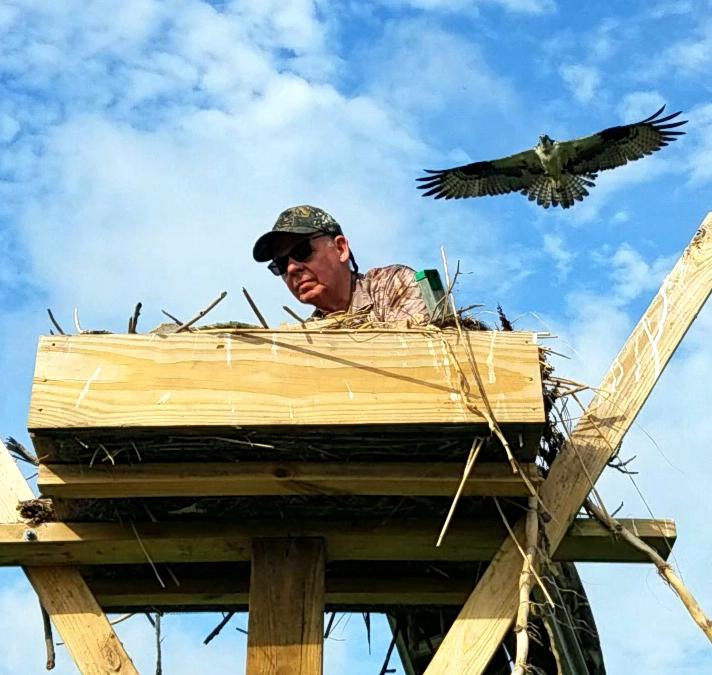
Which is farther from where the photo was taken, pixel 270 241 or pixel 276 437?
pixel 270 241

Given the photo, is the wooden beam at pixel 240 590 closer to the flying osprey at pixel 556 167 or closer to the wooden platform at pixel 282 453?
the wooden platform at pixel 282 453

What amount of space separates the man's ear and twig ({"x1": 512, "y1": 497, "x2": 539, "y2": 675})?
2101 millimetres

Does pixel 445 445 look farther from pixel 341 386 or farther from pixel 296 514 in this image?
pixel 296 514

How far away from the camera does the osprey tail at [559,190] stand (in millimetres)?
12289

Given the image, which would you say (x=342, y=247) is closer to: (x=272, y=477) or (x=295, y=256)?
(x=295, y=256)

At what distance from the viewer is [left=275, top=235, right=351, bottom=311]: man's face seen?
545cm

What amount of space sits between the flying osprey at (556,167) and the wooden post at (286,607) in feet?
27.5

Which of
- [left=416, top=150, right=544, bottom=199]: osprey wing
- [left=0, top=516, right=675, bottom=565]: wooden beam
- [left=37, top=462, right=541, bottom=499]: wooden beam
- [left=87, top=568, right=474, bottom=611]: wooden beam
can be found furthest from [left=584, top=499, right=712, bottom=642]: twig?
[left=416, top=150, right=544, bottom=199]: osprey wing

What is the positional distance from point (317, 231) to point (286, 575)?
2.07 meters

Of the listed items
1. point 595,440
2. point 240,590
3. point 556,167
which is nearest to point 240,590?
point 240,590

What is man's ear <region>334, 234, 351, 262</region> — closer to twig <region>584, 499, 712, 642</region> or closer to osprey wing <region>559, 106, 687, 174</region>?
twig <region>584, 499, 712, 642</region>

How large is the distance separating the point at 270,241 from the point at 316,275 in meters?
0.24

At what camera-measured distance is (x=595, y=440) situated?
3840 millimetres

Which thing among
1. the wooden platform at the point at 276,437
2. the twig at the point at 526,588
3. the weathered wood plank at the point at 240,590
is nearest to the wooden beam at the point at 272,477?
the wooden platform at the point at 276,437
